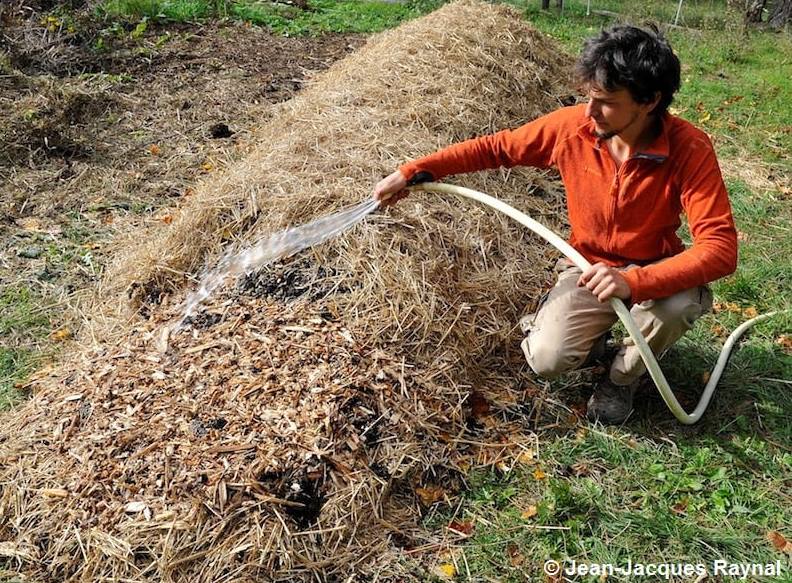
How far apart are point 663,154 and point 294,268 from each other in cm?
149

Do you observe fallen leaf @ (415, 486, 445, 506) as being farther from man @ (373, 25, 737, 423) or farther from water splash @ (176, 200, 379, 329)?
water splash @ (176, 200, 379, 329)

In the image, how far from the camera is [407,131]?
13.8 ft

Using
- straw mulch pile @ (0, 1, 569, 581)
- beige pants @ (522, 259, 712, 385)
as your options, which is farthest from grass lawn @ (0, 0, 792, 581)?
beige pants @ (522, 259, 712, 385)

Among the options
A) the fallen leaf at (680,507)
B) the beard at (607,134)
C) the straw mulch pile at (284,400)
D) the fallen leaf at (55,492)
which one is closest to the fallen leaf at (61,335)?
the straw mulch pile at (284,400)

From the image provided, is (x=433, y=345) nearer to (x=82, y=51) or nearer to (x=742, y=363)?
(x=742, y=363)

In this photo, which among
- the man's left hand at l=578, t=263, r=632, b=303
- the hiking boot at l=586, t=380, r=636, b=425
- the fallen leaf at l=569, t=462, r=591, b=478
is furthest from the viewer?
the hiking boot at l=586, t=380, r=636, b=425

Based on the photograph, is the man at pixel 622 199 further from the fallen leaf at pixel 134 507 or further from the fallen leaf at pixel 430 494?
the fallen leaf at pixel 134 507

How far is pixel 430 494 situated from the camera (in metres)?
2.41

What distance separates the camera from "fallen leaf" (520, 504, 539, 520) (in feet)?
Result: 7.61

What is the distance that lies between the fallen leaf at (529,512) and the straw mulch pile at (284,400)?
0.23 meters

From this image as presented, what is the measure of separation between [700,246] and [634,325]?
1.09 feet

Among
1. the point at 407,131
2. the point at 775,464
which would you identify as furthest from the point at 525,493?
the point at 407,131

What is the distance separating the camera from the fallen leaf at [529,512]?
2320 mm

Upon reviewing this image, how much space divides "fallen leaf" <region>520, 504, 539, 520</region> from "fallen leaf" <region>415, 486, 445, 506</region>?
0.27 metres
